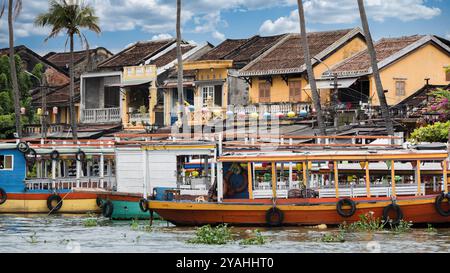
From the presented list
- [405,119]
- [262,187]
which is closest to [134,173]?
[262,187]

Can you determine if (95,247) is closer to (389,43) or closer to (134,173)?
(134,173)

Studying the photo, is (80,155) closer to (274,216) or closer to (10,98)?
(274,216)

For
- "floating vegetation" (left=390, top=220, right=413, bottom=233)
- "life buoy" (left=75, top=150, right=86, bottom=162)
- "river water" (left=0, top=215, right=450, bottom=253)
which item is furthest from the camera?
"life buoy" (left=75, top=150, right=86, bottom=162)

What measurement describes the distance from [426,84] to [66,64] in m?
28.9

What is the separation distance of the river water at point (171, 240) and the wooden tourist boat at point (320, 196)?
413 mm

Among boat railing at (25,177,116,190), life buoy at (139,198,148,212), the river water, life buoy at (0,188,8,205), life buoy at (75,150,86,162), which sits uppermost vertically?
life buoy at (75,150,86,162)

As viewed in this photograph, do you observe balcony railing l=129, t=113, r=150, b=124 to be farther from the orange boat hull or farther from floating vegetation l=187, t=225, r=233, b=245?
floating vegetation l=187, t=225, r=233, b=245

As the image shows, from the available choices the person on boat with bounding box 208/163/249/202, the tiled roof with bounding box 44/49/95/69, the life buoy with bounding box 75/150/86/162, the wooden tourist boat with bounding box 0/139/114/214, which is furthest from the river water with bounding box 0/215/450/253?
the tiled roof with bounding box 44/49/95/69

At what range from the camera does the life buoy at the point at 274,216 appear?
2858cm

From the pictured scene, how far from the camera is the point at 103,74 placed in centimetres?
5878

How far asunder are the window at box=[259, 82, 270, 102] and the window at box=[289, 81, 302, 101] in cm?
130

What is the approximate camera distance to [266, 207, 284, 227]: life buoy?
28578mm

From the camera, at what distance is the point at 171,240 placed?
87.4 feet

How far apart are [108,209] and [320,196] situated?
7.26 meters
